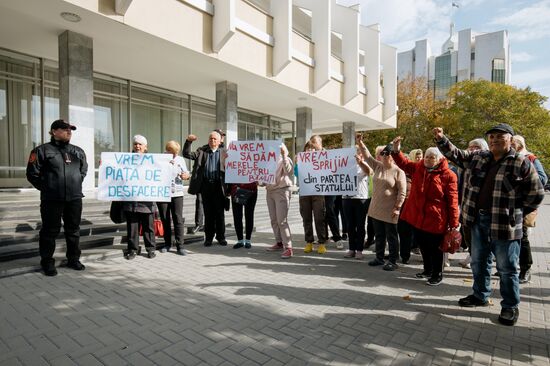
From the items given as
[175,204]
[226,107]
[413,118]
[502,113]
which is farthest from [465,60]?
[175,204]

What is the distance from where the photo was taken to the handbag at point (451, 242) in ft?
14.6

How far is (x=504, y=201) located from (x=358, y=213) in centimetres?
273

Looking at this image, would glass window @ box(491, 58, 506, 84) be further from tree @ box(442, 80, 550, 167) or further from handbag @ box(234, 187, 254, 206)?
handbag @ box(234, 187, 254, 206)

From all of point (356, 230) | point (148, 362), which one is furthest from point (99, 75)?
point (148, 362)


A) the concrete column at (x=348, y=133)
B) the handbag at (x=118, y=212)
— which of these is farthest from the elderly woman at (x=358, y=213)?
the concrete column at (x=348, y=133)

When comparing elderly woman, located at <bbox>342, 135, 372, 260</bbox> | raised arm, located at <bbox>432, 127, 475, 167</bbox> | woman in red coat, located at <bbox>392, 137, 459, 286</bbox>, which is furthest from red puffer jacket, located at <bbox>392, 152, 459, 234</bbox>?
elderly woman, located at <bbox>342, 135, 372, 260</bbox>

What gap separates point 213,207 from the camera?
6773mm

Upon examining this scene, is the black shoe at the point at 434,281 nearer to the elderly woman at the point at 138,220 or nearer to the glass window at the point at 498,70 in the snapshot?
the elderly woman at the point at 138,220

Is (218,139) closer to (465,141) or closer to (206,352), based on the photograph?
(206,352)

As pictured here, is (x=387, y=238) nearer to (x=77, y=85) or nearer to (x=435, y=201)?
(x=435, y=201)

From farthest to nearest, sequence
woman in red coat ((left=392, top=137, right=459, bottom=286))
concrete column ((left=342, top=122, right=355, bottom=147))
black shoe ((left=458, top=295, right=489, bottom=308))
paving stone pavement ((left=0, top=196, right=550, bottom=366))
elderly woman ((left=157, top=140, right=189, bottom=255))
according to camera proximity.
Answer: concrete column ((left=342, top=122, right=355, bottom=147)), elderly woman ((left=157, top=140, right=189, bottom=255)), woman in red coat ((left=392, top=137, right=459, bottom=286)), black shoe ((left=458, top=295, right=489, bottom=308)), paving stone pavement ((left=0, top=196, right=550, bottom=366))

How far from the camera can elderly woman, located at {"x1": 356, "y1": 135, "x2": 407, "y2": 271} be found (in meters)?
5.27

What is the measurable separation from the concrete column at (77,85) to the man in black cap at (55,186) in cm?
472

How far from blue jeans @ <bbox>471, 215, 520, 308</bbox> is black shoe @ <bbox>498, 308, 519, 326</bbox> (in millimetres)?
50
